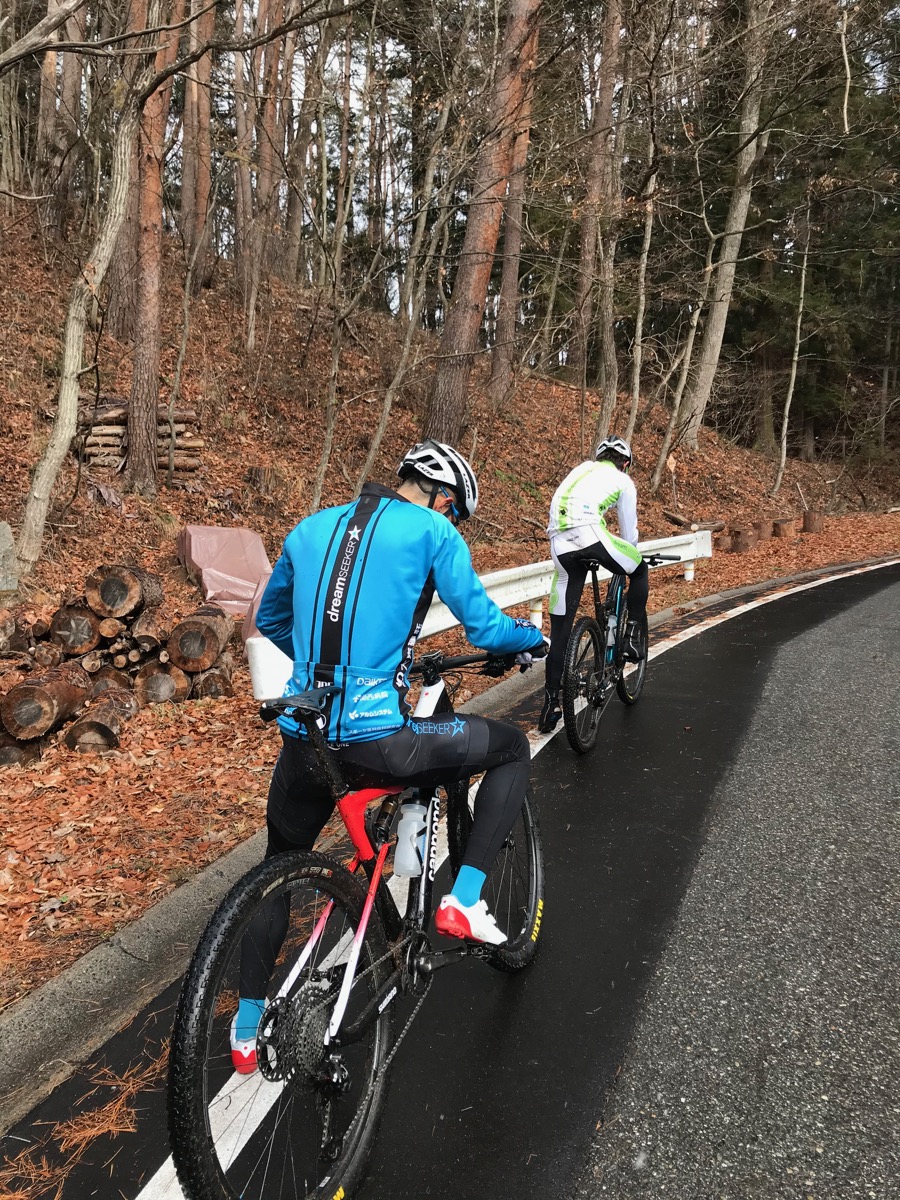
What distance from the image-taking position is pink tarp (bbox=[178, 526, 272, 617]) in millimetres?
9922

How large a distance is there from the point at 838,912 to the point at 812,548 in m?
14.8

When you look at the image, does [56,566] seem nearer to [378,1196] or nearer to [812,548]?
[378,1196]

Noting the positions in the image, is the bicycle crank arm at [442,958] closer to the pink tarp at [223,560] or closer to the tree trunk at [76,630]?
the tree trunk at [76,630]

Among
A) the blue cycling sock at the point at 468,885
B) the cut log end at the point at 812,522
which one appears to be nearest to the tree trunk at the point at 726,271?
the cut log end at the point at 812,522

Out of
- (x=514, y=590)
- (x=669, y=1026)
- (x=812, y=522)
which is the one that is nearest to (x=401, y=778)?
(x=669, y=1026)

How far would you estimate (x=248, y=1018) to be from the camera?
88.7 inches

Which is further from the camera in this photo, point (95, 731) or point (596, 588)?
point (596, 588)

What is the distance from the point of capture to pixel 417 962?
8.80 feet

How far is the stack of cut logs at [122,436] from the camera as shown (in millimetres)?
11984

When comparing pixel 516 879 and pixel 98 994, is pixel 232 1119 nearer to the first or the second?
pixel 98 994

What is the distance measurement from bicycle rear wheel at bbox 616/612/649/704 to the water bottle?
4044 millimetres

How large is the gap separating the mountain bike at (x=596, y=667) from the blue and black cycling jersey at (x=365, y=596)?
119 inches

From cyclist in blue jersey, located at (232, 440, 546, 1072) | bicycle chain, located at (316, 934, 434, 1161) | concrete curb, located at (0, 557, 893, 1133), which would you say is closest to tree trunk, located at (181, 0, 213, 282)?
concrete curb, located at (0, 557, 893, 1133)

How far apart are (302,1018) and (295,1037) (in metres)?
0.05
